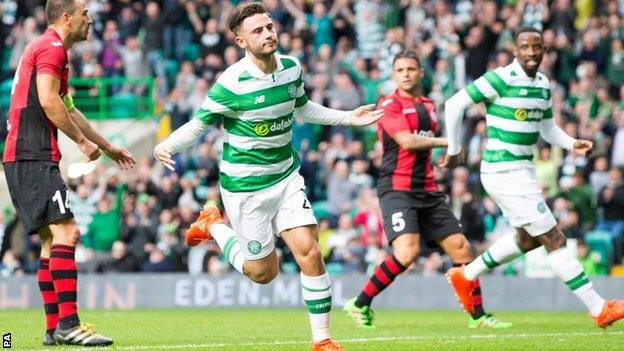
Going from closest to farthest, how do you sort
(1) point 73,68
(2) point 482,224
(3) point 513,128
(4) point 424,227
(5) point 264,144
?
(5) point 264,144 → (3) point 513,128 → (4) point 424,227 → (2) point 482,224 → (1) point 73,68

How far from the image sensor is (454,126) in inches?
500

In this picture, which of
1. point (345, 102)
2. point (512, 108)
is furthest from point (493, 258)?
point (345, 102)

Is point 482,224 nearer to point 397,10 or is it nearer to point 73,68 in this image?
point 397,10

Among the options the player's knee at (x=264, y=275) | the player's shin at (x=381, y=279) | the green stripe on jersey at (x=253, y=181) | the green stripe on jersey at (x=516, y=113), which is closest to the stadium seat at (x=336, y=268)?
the player's shin at (x=381, y=279)

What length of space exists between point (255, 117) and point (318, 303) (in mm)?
1452

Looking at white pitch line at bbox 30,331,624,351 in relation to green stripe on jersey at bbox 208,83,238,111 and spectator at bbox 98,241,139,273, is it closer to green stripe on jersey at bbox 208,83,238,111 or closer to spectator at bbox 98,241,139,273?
green stripe on jersey at bbox 208,83,238,111

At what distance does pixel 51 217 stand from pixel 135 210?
11.6m

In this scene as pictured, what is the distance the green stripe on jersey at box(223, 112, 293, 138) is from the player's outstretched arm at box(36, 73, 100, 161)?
1155mm

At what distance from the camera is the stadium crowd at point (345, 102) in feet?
68.0

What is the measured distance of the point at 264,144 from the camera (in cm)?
1032

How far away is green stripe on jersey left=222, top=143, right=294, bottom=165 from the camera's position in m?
10.3

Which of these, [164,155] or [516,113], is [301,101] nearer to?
[164,155]

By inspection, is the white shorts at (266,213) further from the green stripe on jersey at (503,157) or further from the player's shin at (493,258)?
the player's shin at (493,258)

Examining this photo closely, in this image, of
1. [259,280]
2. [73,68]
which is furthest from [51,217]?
[73,68]
